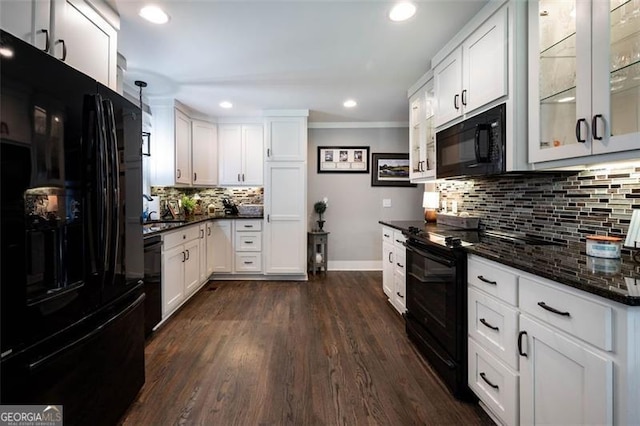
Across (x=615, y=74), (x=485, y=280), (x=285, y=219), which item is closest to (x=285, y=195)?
(x=285, y=219)

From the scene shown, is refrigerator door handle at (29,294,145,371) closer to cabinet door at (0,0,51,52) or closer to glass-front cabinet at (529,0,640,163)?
cabinet door at (0,0,51,52)

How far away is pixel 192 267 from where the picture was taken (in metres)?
3.38

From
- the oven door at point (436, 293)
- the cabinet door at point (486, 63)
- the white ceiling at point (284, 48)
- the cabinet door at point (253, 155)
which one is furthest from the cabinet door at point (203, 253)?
the cabinet door at point (486, 63)

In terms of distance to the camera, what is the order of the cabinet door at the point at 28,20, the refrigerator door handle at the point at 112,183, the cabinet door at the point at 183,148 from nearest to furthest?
the cabinet door at the point at 28,20 < the refrigerator door handle at the point at 112,183 < the cabinet door at the point at 183,148

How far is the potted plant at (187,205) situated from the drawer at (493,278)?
3663mm

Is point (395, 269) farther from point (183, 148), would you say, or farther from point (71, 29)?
point (183, 148)

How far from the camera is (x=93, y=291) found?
4.22ft

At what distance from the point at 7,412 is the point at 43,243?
0.57 m

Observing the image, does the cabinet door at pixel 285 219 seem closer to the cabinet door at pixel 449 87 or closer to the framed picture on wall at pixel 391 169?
the framed picture on wall at pixel 391 169

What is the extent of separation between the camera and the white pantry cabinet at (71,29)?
1.20 meters

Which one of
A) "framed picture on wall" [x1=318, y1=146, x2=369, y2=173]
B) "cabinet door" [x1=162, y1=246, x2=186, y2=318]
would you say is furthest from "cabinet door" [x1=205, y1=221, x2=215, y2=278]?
"framed picture on wall" [x1=318, y1=146, x2=369, y2=173]

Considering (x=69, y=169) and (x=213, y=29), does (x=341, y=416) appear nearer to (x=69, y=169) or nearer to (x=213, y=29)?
(x=69, y=169)

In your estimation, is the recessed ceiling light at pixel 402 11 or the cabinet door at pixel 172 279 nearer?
the recessed ceiling light at pixel 402 11

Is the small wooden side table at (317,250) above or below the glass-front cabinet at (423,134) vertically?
below
